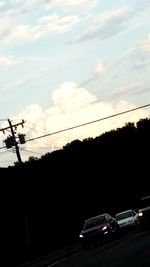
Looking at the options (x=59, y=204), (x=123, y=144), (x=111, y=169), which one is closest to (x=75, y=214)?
(x=59, y=204)

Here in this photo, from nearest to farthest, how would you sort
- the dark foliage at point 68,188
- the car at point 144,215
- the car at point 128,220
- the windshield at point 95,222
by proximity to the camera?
the windshield at point 95,222 → the car at point 144,215 → the car at point 128,220 → the dark foliage at point 68,188

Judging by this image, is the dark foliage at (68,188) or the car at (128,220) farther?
the dark foliage at (68,188)

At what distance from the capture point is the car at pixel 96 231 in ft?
116

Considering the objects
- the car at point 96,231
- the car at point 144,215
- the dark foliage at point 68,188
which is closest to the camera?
the car at point 96,231

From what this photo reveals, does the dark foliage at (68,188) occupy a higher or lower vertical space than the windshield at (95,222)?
higher

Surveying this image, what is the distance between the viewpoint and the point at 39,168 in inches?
2094

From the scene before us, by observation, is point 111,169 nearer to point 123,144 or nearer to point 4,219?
point 123,144

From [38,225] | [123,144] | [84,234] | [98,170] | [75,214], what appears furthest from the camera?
[123,144]

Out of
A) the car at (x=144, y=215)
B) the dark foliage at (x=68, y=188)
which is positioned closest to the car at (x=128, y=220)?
the car at (x=144, y=215)

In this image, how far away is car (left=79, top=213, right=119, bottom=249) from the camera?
35.4m

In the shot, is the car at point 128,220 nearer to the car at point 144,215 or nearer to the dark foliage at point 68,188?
the car at point 144,215

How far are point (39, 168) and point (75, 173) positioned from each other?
442 cm

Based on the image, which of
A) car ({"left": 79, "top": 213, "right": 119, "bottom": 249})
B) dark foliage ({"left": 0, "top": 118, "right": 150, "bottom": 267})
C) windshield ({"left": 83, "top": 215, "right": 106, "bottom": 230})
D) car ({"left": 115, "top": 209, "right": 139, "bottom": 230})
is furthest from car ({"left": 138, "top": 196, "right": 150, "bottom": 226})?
dark foliage ({"left": 0, "top": 118, "right": 150, "bottom": 267})

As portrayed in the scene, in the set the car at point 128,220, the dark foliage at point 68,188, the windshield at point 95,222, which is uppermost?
the dark foliage at point 68,188
